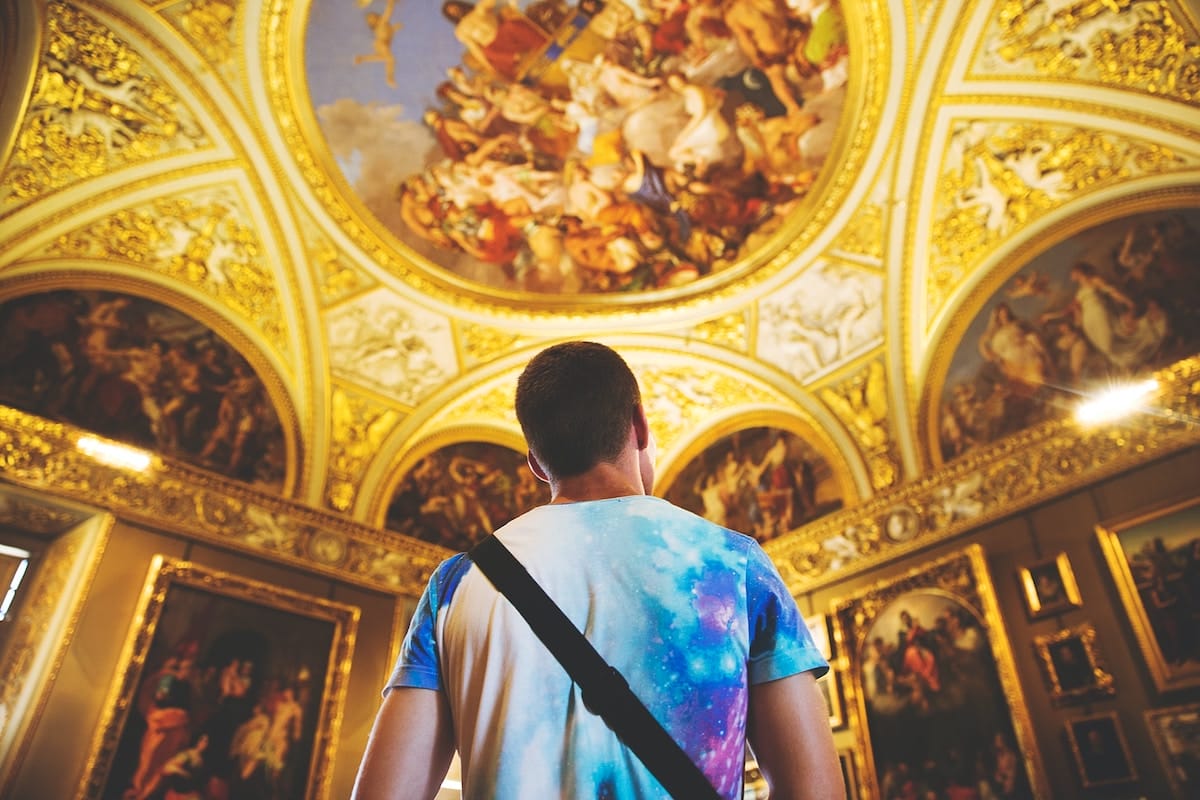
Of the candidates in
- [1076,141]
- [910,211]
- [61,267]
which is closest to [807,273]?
[910,211]

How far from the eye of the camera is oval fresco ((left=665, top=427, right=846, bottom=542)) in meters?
11.3

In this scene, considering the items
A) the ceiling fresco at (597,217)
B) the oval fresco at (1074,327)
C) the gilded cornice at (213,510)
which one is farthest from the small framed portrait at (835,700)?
the gilded cornice at (213,510)

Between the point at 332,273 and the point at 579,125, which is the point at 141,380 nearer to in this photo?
the point at 332,273

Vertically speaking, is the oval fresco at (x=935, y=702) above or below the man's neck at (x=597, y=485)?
above

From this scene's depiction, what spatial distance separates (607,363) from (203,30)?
9030mm

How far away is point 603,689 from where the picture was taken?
1.28 m

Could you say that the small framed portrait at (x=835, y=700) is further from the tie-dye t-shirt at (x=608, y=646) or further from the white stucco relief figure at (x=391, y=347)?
the tie-dye t-shirt at (x=608, y=646)

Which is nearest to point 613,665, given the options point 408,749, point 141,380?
point 408,749

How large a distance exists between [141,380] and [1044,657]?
437 inches

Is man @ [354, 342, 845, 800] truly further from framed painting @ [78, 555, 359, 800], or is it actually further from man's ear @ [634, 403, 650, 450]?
framed painting @ [78, 555, 359, 800]

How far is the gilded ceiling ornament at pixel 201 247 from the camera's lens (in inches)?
370

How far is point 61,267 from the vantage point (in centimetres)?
910

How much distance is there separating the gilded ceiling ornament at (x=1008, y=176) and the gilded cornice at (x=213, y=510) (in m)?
8.78

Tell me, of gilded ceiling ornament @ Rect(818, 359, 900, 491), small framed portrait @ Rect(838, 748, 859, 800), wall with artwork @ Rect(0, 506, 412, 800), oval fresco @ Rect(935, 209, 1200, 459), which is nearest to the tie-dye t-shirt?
oval fresco @ Rect(935, 209, 1200, 459)
